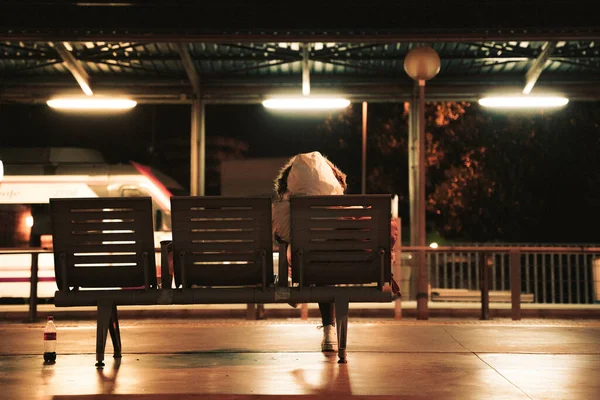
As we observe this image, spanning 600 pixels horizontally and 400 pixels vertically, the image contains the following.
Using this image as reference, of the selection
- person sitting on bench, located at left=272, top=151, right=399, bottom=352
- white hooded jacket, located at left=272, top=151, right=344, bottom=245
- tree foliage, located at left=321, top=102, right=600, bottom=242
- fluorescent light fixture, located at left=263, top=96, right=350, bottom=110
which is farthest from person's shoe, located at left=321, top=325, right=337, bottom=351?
tree foliage, located at left=321, top=102, right=600, bottom=242

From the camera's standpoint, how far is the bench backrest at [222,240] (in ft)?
21.4

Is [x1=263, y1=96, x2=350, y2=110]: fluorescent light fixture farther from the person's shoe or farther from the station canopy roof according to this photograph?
the person's shoe

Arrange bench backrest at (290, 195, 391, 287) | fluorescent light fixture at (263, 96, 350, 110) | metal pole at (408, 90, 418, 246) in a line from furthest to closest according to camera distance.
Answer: metal pole at (408, 90, 418, 246) < fluorescent light fixture at (263, 96, 350, 110) < bench backrest at (290, 195, 391, 287)

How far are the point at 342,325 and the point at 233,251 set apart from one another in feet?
3.06

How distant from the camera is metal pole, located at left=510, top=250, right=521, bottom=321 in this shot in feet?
37.8

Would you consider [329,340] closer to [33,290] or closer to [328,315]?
[328,315]

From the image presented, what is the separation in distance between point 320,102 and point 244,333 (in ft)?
26.8

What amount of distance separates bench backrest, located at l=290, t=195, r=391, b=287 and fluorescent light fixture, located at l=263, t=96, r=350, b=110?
383 inches

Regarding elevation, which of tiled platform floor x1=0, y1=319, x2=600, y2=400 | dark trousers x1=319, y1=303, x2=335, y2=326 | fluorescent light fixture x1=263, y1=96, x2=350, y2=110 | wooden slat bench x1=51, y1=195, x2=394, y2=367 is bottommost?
tiled platform floor x1=0, y1=319, x2=600, y2=400

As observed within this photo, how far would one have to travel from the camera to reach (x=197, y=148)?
1727cm

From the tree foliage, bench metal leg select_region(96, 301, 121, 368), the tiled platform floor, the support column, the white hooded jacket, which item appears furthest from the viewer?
the tree foliage

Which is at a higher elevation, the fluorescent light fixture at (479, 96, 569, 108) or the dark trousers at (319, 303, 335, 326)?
the fluorescent light fixture at (479, 96, 569, 108)

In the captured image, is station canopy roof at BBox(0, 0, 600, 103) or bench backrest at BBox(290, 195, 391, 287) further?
station canopy roof at BBox(0, 0, 600, 103)

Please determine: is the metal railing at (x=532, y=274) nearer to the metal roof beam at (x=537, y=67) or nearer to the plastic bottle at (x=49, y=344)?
the metal roof beam at (x=537, y=67)
